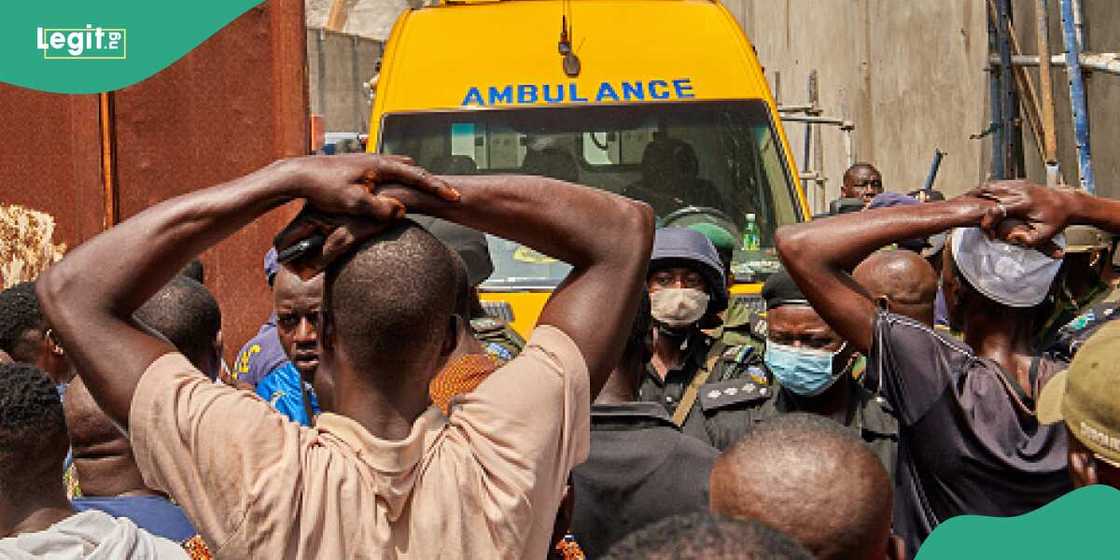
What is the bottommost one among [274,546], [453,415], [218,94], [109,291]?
[274,546]

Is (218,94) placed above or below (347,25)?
below

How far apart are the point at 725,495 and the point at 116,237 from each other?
102 centimetres

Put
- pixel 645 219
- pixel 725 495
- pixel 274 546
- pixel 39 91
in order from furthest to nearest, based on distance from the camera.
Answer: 1. pixel 39 91
2. pixel 645 219
3. pixel 725 495
4. pixel 274 546

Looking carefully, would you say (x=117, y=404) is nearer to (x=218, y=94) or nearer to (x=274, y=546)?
(x=274, y=546)

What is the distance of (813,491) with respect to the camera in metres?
2.31

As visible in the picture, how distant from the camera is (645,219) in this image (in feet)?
8.46

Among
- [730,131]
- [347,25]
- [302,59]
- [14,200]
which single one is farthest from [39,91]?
[347,25]

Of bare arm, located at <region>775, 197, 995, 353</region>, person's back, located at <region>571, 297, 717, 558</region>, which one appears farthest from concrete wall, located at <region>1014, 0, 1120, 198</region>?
person's back, located at <region>571, 297, 717, 558</region>

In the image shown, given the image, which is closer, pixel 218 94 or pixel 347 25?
pixel 218 94

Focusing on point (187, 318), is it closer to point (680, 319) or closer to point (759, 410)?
→ point (759, 410)

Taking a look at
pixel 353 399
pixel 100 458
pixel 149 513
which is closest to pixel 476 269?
pixel 100 458

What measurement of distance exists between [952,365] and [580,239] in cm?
110

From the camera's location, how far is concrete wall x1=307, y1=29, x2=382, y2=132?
25172 mm

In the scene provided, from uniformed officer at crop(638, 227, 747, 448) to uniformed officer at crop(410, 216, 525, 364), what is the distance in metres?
0.46
